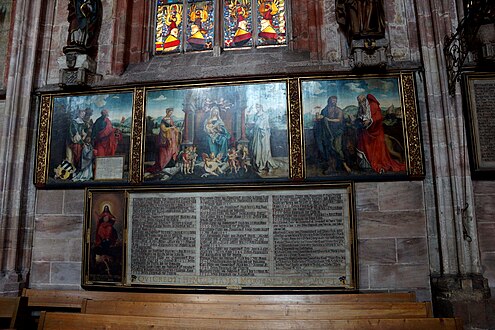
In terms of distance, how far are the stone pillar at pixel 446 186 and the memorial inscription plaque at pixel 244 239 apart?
116 cm

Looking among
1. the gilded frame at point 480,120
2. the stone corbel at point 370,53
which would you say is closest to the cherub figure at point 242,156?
the stone corbel at point 370,53

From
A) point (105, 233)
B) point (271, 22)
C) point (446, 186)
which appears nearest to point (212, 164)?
point (105, 233)

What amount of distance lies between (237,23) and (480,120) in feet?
14.2

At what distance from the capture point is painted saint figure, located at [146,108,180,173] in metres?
6.49

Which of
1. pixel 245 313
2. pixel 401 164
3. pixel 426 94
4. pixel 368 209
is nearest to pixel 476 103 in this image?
pixel 426 94

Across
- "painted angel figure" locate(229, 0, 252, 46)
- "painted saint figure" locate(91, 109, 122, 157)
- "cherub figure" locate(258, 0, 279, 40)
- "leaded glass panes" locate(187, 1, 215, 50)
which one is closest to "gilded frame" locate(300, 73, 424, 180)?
"cherub figure" locate(258, 0, 279, 40)

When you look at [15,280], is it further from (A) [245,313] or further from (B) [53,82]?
(A) [245,313]

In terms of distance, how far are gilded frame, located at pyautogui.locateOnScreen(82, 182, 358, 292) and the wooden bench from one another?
1.38m

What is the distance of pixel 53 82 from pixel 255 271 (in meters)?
4.73

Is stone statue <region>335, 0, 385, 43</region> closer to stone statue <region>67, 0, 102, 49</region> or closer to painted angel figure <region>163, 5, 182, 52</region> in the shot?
painted angel figure <region>163, 5, 182, 52</region>

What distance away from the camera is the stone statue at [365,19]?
20.5ft

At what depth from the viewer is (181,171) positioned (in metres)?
6.42

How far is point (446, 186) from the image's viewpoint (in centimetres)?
570

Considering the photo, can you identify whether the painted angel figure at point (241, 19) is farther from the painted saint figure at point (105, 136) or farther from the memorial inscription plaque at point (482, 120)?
the memorial inscription plaque at point (482, 120)
